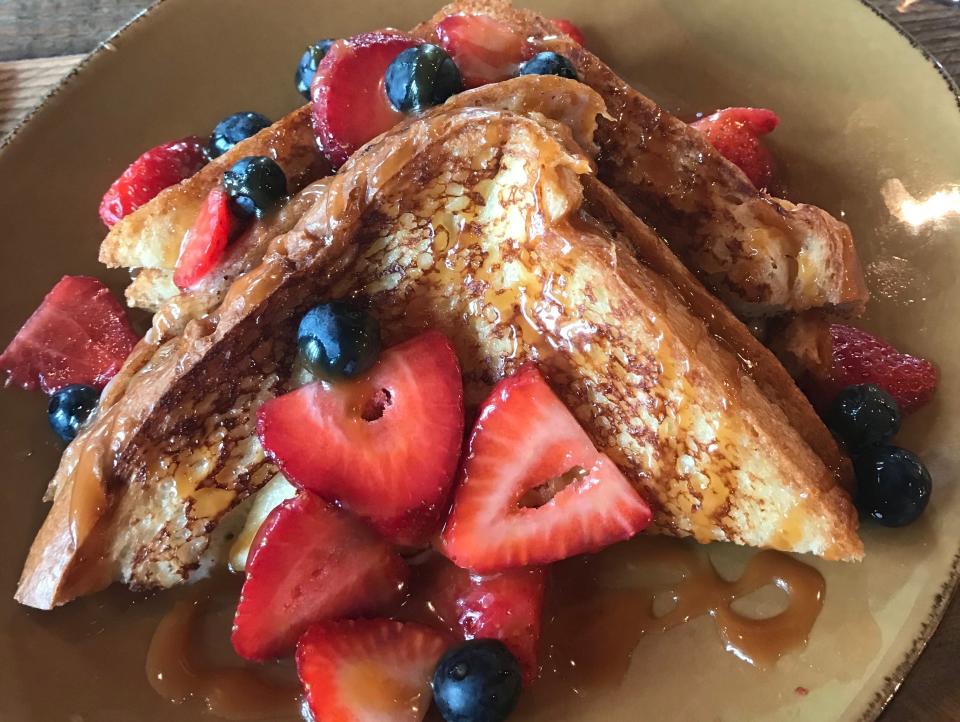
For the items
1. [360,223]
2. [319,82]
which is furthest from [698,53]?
[360,223]

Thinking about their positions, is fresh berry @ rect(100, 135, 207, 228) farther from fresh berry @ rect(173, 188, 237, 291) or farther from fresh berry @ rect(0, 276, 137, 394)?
fresh berry @ rect(173, 188, 237, 291)

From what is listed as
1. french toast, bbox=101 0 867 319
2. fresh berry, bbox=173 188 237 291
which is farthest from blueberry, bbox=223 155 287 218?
french toast, bbox=101 0 867 319

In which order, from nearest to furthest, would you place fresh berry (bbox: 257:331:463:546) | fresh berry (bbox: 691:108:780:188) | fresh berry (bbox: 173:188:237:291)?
fresh berry (bbox: 257:331:463:546) < fresh berry (bbox: 173:188:237:291) < fresh berry (bbox: 691:108:780:188)

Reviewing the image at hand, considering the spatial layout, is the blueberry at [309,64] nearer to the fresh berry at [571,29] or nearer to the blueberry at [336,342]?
the fresh berry at [571,29]

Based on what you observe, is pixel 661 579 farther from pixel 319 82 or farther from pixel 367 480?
pixel 319 82

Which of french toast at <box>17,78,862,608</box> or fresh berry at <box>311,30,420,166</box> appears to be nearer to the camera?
Result: french toast at <box>17,78,862,608</box>

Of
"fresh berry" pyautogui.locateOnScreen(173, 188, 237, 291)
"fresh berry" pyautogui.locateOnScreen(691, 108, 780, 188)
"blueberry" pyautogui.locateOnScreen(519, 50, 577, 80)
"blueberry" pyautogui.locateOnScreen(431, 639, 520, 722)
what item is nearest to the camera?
"blueberry" pyautogui.locateOnScreen(431, 639, 520, 722)

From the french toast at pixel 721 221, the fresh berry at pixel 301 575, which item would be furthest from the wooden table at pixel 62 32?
the fresh berry at pixel 301 575

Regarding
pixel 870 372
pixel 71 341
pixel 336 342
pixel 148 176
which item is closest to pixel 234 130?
pixel 148 176
